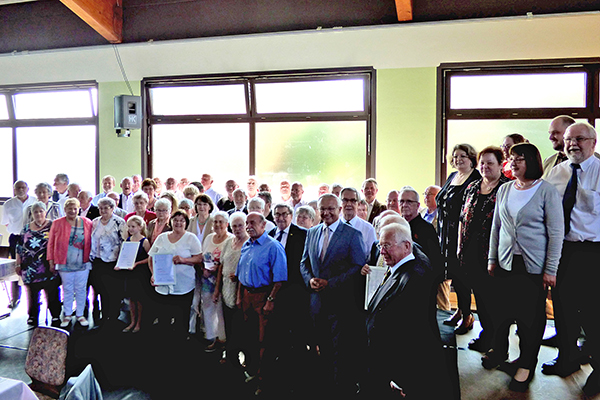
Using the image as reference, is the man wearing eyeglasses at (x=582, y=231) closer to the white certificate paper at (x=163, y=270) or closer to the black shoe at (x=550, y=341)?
the black shoe at (x=550, y=341)

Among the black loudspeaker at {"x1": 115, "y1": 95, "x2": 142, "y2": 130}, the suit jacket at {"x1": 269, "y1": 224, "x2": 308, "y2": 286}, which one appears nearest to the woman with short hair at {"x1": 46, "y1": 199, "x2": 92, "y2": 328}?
the suit jacket at {"x1": 269, "y1": 224, "x2": 308, "y2": 286}

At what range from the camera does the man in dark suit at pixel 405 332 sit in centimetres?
199

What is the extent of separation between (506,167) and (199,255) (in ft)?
9.64

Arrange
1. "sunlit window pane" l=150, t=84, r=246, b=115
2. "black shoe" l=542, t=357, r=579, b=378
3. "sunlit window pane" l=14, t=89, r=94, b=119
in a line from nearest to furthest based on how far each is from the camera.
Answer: "black shoe" l=542, t=357, r=579, b=378 → "sunlit window pane" l=150, t=84, r=246, b=115 → "sunlit window pane" l=14, t=89, r=94, b=119

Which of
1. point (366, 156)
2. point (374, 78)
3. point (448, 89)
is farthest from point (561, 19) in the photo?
point (366, 156)

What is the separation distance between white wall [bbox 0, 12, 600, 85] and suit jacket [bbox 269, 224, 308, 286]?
4.12m

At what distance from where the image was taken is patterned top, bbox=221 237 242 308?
3545 millimetres

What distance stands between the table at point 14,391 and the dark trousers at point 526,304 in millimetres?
2960

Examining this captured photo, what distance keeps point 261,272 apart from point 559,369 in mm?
2354

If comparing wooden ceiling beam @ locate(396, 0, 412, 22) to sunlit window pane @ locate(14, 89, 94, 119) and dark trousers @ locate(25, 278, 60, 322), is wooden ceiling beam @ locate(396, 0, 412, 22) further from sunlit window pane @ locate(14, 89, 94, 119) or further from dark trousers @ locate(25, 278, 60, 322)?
sunlit window pane @ locate(14, 89, 94, 119)

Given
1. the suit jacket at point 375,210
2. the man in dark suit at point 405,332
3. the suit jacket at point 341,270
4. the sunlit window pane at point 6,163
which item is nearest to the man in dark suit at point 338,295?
the suit jacket at point 341,270

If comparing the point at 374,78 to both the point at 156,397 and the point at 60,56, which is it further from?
the point at 60,56

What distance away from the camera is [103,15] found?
709cm

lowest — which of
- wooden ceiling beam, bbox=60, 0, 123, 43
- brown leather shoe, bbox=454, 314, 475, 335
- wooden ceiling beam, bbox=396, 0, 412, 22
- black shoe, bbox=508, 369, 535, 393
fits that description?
black shoe, bbox=508, 369, 535, 393
